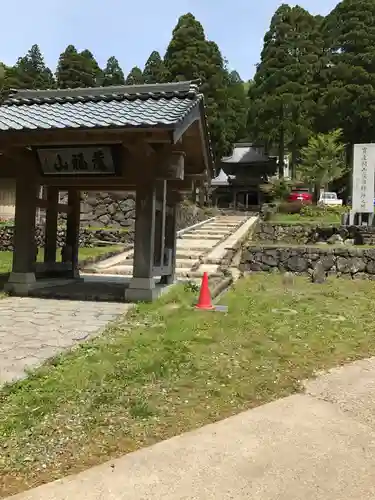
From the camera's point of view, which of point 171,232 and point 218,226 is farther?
point 218,226

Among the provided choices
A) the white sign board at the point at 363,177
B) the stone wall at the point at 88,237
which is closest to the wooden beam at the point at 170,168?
the stone wall at the point at 88,237

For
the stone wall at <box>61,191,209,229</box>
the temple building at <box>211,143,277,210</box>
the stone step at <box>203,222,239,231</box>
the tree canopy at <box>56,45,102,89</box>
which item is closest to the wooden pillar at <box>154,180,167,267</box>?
the stone step at <box>203,222,239,231</box>

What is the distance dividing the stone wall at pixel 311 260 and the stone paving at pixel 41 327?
9282 mm

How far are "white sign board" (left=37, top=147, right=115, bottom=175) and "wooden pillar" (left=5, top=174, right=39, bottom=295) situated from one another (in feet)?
1.67

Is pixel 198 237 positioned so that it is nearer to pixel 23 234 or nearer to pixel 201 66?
pixel 23 234

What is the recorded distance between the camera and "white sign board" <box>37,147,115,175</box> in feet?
26.3

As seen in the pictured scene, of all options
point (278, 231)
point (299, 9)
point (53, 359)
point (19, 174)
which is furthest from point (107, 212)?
point (299, 9)

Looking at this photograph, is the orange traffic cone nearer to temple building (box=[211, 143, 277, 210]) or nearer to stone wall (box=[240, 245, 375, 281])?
stone wall (box=[240, 245, 375, 281])

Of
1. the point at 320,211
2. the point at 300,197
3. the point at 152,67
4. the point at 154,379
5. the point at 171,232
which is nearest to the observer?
the point at 154,379

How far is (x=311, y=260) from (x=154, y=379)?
12517 mm

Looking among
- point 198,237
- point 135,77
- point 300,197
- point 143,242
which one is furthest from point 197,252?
point 135,77

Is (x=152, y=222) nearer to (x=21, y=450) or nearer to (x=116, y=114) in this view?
(x=116, y=114)

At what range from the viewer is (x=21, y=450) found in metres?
2.72

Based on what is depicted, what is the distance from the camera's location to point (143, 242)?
8055mm
